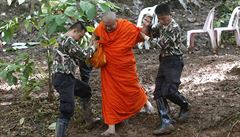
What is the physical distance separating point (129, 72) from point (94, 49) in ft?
1.55

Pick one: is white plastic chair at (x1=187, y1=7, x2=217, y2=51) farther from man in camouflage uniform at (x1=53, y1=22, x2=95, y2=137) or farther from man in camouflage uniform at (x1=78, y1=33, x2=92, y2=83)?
man in camouflage uniform at (x1=53, y1=22, x2=95, y2=137)

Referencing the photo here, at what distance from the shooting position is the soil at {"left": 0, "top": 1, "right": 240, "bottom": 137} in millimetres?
4773

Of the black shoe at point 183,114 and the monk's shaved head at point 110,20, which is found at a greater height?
the monk's shaved head at point 110,20

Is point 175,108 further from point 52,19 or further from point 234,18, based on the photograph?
point 234,18

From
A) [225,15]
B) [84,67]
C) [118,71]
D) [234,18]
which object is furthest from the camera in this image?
[225,15]

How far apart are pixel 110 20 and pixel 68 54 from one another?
1.85 feet

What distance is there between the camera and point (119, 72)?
4.75 m

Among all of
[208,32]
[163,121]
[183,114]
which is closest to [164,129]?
[163,121]

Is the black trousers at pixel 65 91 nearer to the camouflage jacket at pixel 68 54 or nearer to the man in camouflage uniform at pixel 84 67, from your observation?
the camouflage jacket at pixel 68 54

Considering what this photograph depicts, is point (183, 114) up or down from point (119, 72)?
down

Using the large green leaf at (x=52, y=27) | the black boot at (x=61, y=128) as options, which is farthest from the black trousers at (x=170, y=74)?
the large green leaf at (x=52, y=27)

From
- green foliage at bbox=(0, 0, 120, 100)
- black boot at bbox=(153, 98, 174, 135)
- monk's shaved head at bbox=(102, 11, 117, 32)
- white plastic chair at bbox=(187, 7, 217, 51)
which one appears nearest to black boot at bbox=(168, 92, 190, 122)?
black boot at bbox=(153, 98, 174, 135)

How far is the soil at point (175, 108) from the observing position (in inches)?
188

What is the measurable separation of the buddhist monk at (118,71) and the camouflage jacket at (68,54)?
268mm
